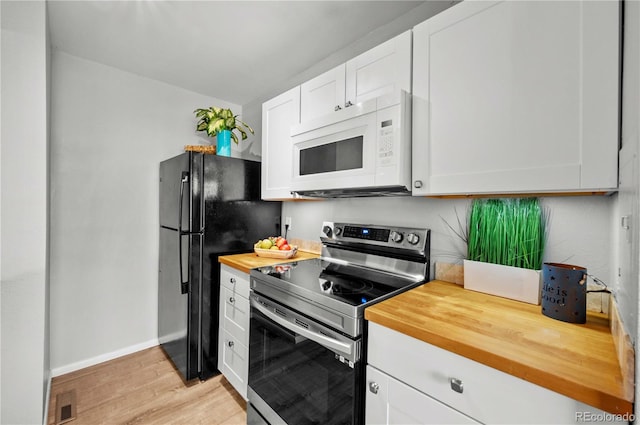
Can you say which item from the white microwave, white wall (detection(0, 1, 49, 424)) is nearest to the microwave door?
the white microwave

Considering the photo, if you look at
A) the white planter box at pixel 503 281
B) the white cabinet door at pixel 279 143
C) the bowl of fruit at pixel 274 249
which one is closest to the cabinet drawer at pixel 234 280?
the bowl of fruit at pixel 274 249

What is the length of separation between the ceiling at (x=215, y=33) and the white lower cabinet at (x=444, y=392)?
70.9 inches

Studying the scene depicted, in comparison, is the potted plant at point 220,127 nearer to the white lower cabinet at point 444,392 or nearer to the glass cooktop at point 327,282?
the glass cooktop at point 327,282

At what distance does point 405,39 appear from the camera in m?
1.37

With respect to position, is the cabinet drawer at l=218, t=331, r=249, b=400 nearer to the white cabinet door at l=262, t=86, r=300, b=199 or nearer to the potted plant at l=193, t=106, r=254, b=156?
the white cabinet door at l=262, t=86, r=300, b=199

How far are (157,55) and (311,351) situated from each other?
95.1 inches

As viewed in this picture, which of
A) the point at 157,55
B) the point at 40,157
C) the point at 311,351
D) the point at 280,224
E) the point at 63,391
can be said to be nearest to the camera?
the point at 311,351

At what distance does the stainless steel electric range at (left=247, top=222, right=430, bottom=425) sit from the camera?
1.13 meters

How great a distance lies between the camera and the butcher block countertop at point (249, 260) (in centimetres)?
183

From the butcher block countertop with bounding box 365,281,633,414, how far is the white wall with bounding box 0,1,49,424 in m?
1.65

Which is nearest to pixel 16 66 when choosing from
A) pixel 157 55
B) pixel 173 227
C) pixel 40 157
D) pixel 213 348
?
pixel 40 157

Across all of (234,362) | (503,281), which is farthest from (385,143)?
(234,362)

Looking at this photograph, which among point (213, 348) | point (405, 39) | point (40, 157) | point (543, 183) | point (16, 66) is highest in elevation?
point (405, 39)

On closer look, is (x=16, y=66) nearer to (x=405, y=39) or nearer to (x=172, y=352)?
(x=405, y=39)
